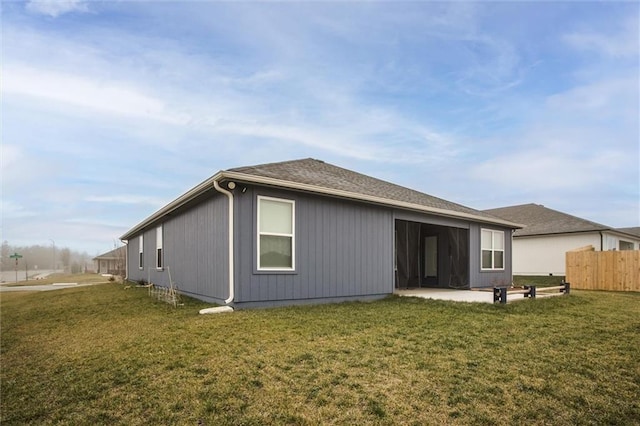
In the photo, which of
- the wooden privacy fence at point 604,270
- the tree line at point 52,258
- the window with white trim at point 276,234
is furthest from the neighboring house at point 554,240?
the tree line at point 52,258

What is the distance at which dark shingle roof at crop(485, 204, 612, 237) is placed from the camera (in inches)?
738

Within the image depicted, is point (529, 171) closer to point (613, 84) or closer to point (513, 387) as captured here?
point (613, 84)

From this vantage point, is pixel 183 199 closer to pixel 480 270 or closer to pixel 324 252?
pixel 324 252

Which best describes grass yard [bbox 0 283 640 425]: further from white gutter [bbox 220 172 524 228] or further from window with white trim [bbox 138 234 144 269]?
window with white trim [bbox 138 234 144 269]

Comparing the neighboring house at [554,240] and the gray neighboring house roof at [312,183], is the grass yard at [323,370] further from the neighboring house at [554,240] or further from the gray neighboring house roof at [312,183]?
the neighboring house at [554,240]

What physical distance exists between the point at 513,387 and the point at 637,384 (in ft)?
4.24

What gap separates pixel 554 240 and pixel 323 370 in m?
19.9

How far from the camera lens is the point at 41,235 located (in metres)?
36.2

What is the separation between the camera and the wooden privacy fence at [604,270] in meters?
13.7

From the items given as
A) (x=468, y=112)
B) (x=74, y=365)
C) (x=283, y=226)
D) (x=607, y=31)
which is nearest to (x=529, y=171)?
(x=468, y=112)

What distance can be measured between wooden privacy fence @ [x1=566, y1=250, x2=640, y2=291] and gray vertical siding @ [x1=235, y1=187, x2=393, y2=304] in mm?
9772

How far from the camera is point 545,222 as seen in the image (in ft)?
68.7

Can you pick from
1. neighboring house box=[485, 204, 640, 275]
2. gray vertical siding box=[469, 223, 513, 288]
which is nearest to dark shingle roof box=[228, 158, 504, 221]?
Answer: gray vertical siding box=[469, 223, 513, 288]

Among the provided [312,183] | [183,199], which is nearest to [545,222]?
[312,183]
